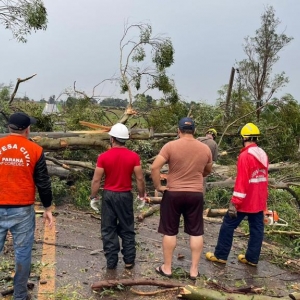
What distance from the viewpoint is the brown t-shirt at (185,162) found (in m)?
4.31

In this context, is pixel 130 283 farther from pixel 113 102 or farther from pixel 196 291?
pixel 113 102

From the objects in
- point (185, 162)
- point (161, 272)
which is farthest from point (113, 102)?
point (161, 272)

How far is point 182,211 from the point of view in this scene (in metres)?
4.43

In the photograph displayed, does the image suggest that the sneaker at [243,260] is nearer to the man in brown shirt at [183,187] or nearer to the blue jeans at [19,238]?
the man in brown shirt at [183,187]

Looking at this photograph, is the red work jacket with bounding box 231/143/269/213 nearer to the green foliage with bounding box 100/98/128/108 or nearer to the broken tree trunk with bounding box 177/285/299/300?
the broken tree trunk with bounding box 177/285/299/300

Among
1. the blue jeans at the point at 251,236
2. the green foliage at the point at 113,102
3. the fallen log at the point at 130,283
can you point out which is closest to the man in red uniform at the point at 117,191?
the fallen log at the point at 130,283

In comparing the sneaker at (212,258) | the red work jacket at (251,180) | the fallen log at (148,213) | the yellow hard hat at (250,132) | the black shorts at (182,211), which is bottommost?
the sneaker at (212,258)

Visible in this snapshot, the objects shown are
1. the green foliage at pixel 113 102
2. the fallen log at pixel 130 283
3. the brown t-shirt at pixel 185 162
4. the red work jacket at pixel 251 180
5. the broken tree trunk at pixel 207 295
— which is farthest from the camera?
the green foliage at pixel 113 102

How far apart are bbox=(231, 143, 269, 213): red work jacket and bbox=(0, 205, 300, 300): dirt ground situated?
79cm

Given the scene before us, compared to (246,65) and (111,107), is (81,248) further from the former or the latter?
(246,65)

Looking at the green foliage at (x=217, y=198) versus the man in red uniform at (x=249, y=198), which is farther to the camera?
the green foliage at (x=217, y=198)

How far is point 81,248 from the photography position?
516 cm

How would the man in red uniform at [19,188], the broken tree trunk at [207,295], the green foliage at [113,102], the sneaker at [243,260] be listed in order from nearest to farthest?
the man in red uniform at [19,188]
the broken tree trunk at [207,295]
the sneaker at [243,260]
the green foliage at [113,102]

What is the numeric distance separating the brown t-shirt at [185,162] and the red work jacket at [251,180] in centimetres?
64
